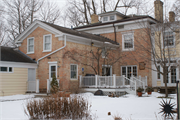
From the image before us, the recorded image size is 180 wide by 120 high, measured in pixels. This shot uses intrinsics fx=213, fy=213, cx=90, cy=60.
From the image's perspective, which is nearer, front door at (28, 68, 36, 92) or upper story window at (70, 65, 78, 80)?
front door at (28, 68, 36, 92)

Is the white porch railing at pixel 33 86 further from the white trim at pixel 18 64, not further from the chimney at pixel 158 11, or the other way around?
the chimney at pixel 158 11

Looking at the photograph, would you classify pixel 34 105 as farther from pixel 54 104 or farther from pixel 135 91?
pixel 135 91

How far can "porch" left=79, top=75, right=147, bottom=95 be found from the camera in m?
16.2

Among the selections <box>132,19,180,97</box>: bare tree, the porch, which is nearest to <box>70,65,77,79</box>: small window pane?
the porch

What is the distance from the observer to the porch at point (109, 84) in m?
16.2

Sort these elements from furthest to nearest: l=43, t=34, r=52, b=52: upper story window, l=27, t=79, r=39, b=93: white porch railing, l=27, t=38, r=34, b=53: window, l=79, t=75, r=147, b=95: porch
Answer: l=27, t=38, r=34, b=53: window < l=43, t=34, r=52, b=52: upper story window < l=27, t=79, r=39, b=93: white porch railing < l=79, t=75, r=147, b=95: porch

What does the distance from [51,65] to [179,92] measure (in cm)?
1225

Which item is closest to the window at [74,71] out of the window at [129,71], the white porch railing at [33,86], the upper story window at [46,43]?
the upper story window at [46,43]

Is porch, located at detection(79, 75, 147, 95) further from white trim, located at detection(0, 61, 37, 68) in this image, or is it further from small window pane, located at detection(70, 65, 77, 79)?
white trim, located at detection(0, 61, 37, 68)

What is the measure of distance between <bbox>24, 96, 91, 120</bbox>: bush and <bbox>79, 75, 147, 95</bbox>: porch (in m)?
8.85

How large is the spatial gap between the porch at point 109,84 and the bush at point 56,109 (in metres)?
8.85

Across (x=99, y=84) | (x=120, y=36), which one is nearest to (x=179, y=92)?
(x=99, y=84)

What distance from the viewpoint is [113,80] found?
16.3 meters

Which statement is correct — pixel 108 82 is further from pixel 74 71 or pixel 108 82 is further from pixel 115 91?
pixel 74 71
